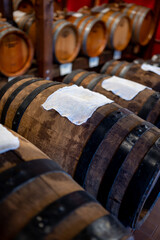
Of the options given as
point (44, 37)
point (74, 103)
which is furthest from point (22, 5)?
point (74, 103)

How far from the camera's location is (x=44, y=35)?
309 centimetres

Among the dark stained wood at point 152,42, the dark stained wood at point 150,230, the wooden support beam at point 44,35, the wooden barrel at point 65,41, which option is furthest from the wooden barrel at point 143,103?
the dark stained wood at point 152,42

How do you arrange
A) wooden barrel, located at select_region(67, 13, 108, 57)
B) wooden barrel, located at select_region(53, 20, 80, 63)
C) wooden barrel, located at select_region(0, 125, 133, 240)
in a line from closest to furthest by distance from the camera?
1. wooden barrel, located at select_region(0, 125, 133, 240)
2. wooden barrel, located at select_region(53, 20, 80, 63)
3. wooden barrel, located at select_region(67, 13, 108, 57)

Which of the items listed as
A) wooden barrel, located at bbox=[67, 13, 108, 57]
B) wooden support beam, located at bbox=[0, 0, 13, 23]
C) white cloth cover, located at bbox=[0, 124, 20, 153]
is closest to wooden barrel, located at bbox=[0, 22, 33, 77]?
wooden support beam, located at bbox=[0, 0, 13, 23]

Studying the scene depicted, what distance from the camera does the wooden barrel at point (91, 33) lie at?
3898 mm

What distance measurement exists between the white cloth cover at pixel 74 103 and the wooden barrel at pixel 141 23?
4.08 metres

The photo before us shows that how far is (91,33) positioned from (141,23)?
1.67 m

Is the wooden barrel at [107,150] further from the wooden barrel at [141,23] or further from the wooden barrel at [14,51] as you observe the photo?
the wooden barrel at [141,23]

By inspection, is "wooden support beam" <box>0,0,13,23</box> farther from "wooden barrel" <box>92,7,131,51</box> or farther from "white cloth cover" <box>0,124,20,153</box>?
"white cloth cover" <box>0,124,20,153</box>

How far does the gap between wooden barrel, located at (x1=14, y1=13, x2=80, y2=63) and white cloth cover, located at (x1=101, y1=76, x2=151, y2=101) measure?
60.3 inches

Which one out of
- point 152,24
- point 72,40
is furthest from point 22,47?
point 152,24

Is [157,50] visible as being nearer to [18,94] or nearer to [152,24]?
[152,24]

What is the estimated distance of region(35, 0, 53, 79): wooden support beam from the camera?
2920mm

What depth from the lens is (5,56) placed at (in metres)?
2.98
